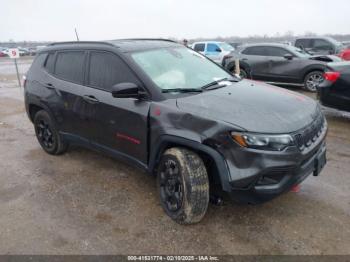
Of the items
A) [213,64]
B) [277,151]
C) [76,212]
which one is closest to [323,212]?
[277,151]

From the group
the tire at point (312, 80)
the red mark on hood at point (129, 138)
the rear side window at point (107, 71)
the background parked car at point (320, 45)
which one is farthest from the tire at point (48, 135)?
the background parked car at point (320, 45)

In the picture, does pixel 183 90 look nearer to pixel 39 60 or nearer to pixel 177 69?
pixel 177 69

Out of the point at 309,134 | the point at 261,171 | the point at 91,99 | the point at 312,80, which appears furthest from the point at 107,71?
the point at 312,80

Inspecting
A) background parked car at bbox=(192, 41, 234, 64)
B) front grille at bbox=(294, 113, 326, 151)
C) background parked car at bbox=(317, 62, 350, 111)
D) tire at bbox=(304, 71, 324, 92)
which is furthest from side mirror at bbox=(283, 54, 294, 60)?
front grille at bbox=(294, 113, 326, 151)

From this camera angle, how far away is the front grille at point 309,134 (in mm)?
2844

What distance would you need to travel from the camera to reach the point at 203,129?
2885 mm

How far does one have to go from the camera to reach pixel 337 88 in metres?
6.09

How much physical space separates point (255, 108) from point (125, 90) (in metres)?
1.26

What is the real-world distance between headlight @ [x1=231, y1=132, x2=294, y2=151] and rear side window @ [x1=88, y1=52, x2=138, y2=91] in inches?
52.6

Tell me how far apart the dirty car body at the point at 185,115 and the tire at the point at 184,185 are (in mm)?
107

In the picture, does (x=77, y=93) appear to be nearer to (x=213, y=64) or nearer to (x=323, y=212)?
(x=213, y=64)

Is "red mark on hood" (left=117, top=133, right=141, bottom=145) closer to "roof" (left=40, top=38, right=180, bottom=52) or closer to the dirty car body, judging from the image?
the dirty car body

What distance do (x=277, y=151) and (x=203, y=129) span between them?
65 cm

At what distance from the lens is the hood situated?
2.79 meters
